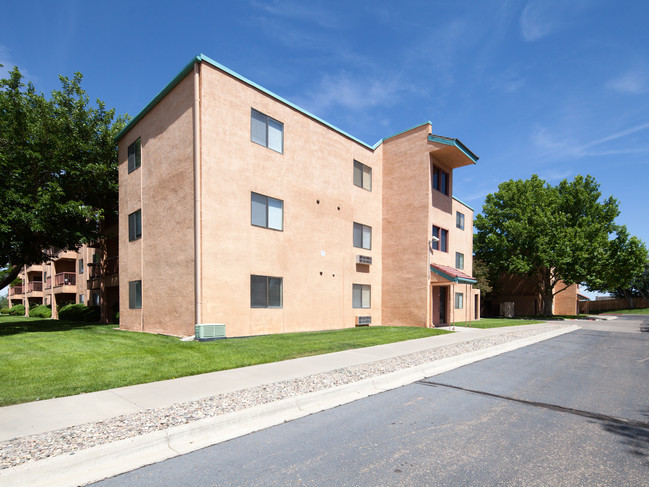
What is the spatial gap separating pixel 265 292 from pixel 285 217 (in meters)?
3.31

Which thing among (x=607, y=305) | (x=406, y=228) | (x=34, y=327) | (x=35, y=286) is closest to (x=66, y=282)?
(x=35, y=286)

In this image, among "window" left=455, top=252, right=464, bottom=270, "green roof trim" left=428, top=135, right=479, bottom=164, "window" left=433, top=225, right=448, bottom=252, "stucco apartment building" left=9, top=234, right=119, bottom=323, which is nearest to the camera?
"green roof trim" left=428, top=135, right=479, bottom=164

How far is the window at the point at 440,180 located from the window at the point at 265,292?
1171cm

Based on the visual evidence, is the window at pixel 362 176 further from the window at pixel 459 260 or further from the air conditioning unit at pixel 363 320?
the window at pixel 459 260

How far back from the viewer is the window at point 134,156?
17109mm

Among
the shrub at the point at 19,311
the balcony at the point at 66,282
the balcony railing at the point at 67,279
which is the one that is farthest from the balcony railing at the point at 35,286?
the balcony railing at the point at 67,279

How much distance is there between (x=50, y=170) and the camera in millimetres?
17328

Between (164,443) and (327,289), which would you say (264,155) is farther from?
(164,443)

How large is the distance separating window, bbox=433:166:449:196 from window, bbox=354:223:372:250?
4.92 m

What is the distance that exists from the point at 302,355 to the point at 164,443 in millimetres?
5758

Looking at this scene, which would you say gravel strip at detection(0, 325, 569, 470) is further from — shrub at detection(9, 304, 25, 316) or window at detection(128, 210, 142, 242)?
shrub at detection(9, 304, 25, 316)

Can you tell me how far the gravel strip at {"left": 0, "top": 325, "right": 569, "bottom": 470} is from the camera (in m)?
4.00

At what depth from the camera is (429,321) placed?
19844 millimetres

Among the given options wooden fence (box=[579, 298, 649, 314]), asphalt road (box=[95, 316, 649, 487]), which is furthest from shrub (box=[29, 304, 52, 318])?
wooden fence (box=[579, 298, 649, 314])
